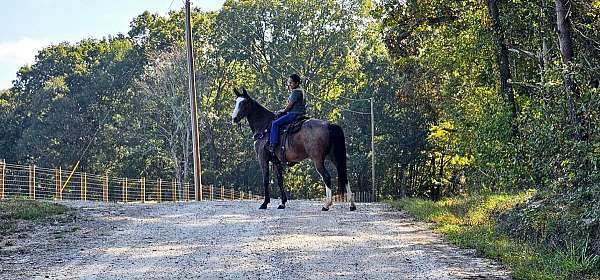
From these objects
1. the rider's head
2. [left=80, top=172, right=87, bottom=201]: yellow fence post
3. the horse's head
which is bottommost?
[left=80, top=172, right=87, bottom=201]: yellow fence post

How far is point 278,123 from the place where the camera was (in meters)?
15.0

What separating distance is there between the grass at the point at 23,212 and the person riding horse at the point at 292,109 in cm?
439

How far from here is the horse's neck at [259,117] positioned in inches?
618

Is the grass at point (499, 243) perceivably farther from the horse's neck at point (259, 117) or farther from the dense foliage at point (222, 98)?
the dense foliage at point (222, 98)

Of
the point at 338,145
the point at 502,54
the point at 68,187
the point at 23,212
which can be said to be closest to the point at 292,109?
the point at 338,145

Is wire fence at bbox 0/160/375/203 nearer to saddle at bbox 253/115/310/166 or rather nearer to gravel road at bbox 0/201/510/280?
saddle at bbox 253/115/310/166

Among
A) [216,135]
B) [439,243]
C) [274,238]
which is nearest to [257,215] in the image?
[274,238]

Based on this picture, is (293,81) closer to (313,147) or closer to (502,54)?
(313,147)

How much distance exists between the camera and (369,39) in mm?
53188

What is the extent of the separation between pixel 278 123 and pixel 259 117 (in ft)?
3.03

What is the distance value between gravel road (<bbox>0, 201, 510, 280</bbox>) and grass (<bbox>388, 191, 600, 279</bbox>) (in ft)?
0.87

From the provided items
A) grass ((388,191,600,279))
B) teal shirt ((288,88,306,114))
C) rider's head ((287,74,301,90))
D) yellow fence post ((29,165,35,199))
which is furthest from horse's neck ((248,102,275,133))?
yellow fence post ((29,165,35,199))

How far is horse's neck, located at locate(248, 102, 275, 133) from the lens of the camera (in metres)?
15.7

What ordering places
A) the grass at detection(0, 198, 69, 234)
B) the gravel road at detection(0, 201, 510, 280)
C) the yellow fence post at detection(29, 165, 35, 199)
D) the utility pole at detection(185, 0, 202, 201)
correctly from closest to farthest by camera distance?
1. the gravel road at detection(0, 201, 510, 280)
2. the grass at detection(0, 198, 69, 234)
3. the yellow fence post at detection(29, 165, 35, 199)
4. the utility pole at detection(185, 0, 202, 201)
